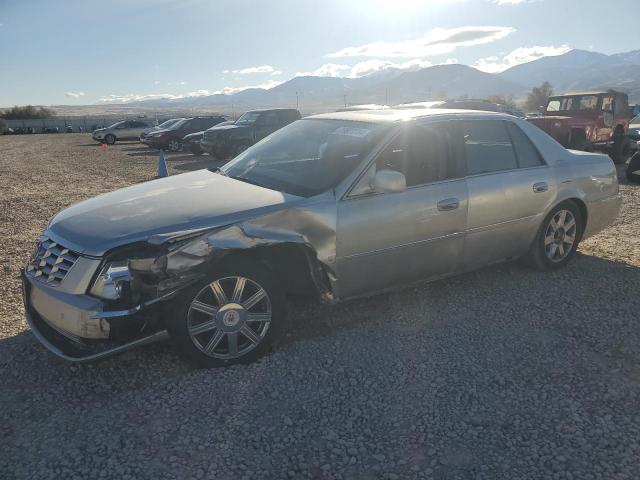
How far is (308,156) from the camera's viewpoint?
4188 millimetres

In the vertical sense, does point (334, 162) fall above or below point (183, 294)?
above

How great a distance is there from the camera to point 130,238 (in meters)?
2.99

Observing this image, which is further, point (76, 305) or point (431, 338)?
point (431, 338)

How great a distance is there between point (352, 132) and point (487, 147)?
1.27 meters

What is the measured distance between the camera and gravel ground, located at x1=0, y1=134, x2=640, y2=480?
2.49 metres

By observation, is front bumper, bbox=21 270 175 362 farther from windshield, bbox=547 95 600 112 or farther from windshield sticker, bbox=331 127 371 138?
windshield, bbox=547 95 600 112

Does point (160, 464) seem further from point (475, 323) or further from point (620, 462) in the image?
point (475, 323)

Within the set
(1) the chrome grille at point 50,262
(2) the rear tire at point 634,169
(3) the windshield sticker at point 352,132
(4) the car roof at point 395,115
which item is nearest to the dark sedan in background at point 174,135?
(2) the rear tire at point 634,169

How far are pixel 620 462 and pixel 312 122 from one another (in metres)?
3.45

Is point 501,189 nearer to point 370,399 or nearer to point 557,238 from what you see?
point 557,238

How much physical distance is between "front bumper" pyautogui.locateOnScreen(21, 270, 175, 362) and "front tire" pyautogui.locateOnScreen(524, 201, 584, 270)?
11.8ft

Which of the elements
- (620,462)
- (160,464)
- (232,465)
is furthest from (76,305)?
(620,462)

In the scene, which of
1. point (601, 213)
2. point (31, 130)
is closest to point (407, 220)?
point (601, 213)

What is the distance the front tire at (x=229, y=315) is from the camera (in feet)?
10.1
